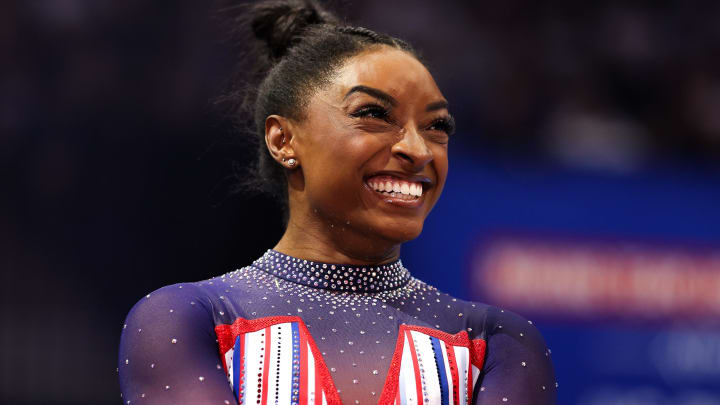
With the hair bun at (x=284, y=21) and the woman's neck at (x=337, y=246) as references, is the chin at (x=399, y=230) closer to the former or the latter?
the woman's neck at (x=337, y=246)

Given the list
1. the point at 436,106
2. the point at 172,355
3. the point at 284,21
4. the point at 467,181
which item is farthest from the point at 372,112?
the point at 467,181

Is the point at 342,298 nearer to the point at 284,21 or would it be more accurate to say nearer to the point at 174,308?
the point at 174,308

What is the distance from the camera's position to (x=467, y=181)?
122 inches

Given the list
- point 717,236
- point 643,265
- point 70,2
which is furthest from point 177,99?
point 717,236

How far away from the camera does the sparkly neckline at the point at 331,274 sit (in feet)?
5.60

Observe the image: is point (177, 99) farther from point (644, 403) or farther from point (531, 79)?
point (644, 403)

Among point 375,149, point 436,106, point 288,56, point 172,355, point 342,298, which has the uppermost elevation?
point 288,56

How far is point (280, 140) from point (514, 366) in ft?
1.97

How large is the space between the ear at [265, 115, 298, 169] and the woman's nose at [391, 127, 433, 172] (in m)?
0.21

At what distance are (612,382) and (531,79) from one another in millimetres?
1228

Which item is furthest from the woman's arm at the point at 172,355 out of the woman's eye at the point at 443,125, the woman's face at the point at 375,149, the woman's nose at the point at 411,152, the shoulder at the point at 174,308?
the woman's eye at the point at 443,125

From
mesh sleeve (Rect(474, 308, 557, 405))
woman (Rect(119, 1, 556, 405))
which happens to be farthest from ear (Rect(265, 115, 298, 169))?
mesh sleeve (Rect(474, 308, 557, 405))

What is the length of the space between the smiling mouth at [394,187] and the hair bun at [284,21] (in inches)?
17.1

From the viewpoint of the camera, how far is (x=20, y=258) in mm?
2627
